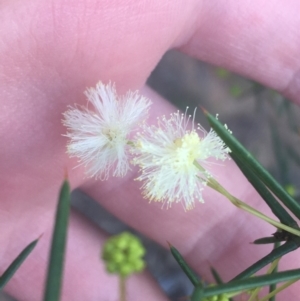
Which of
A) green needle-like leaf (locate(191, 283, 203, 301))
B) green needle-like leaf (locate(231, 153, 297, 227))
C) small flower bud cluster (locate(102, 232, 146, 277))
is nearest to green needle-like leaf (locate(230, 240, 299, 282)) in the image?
green needle-like leaf (locate(231, 153, 297, 227))

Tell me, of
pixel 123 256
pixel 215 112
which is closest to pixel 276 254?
pixel 123 256

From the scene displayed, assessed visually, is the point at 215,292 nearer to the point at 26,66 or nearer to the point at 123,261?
the point at 123,261

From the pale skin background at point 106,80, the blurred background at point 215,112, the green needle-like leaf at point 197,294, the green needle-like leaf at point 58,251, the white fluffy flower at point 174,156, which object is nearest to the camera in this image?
the green needle-like leaf at point 58,251

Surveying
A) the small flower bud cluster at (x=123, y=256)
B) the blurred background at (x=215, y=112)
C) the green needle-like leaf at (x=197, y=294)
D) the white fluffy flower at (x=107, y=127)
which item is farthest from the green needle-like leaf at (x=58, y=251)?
the blurred background at (x=215, y=112)

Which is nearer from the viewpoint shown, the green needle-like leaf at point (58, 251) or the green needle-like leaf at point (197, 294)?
the green needle-like leaf at point (58, 251)

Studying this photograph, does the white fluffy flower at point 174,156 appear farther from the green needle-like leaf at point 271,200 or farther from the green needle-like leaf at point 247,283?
the green needle-like leaf at point 247,283

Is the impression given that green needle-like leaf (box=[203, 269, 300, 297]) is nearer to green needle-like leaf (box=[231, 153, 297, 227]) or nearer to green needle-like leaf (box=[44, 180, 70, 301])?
green needle-like leaf (box=[231, 153, 297, 227])

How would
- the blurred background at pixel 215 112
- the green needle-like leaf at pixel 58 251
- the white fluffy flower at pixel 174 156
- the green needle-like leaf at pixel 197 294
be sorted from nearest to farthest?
the green needle-like leaf at pixel 58 251
the green needle-like leaf at pixel 197 294
the white fluffy flower at pixel 174 156
the blurred background at pixel 215 112
